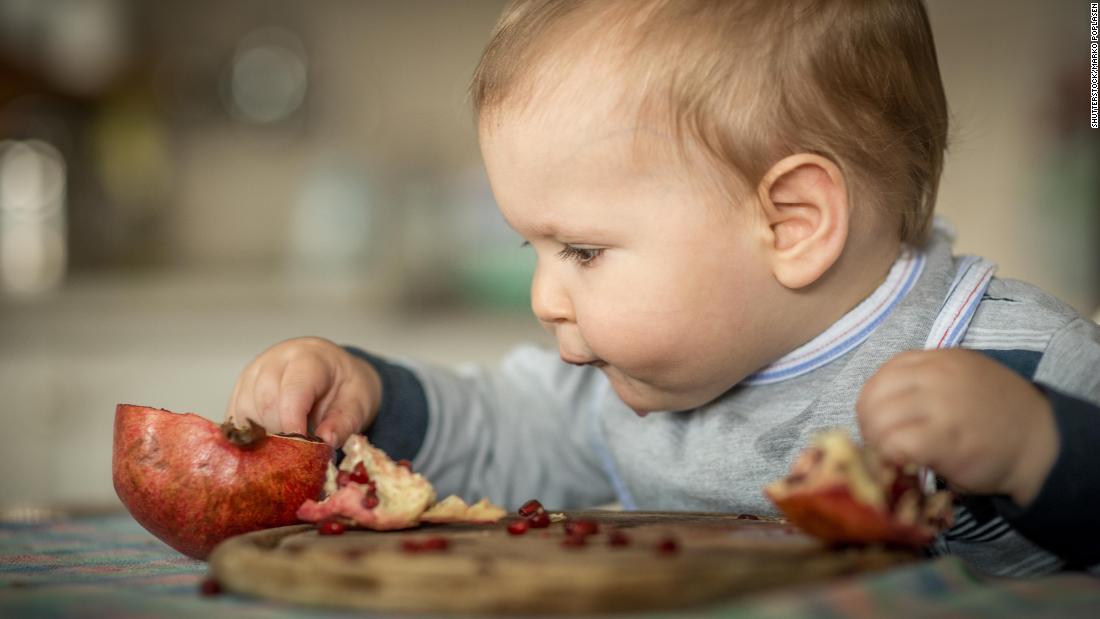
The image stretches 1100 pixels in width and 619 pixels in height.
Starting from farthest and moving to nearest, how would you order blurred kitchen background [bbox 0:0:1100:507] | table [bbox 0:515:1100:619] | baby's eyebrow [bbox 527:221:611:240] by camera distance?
blurred kitchen background [bbox 0:0:1100:507] < baby's eyebrow [bbox 527:221:611:240] < table [bbox 0:515:1100:619]

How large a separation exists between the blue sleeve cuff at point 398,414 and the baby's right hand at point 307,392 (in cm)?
3

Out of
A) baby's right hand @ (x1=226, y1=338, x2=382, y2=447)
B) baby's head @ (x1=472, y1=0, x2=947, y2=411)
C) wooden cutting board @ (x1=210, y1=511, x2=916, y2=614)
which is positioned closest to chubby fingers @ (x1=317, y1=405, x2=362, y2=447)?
baby's right hand @ (x1=226, y1=338, x2=382, y2=447)

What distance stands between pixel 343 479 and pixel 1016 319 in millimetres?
615

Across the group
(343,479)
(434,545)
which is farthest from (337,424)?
(434,545)

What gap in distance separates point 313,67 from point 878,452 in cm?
326

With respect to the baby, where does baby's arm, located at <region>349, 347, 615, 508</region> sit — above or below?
below

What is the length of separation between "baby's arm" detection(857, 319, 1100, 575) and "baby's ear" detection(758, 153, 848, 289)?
11.1 inches

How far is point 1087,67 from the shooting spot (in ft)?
11.2

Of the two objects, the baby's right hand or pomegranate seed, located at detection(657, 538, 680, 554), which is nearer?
pomegranate seed, located at detection(657, 538, 680, 554)

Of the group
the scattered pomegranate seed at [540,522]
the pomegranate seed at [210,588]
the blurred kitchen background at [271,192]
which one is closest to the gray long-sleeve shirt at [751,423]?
the scattered pomegranate seed at [540,522]

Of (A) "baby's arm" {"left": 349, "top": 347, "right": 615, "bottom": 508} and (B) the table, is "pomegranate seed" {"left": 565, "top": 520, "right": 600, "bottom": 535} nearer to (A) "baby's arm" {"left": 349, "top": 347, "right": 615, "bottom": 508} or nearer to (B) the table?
(B) the table

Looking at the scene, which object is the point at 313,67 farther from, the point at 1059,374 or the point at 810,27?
the point at 1059,374

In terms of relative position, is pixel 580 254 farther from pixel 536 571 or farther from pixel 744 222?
pixel 536 571

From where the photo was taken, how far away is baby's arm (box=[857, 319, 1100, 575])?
0.75 m
